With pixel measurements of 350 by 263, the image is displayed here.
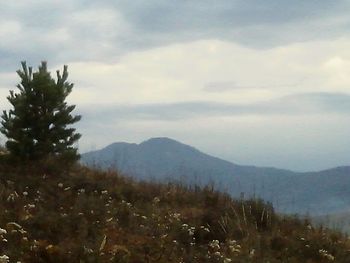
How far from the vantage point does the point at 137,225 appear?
45.4ft

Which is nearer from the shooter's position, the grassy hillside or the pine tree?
the grassy hillside

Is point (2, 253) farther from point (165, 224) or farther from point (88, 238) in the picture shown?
point (165, 224)

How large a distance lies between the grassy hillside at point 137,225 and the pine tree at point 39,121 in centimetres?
84

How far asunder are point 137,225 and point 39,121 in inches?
215

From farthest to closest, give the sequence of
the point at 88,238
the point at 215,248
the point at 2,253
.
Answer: the point at 215,248 → the point at 88,238 → the point at 2,253

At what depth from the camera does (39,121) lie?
17.8 m

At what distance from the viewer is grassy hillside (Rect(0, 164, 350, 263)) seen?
1154 centimetres

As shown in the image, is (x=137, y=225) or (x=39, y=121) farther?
(x=39, y=121)

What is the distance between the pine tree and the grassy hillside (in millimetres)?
836

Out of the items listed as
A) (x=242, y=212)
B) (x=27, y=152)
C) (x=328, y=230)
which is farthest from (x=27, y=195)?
(x=328, y=230)

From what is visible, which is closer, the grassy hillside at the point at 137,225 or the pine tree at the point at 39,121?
the grassy hillside at the point at 137,225

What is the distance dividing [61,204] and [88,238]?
2891 mm

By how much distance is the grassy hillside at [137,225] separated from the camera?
37.9 ft

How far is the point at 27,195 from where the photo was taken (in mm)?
15180
